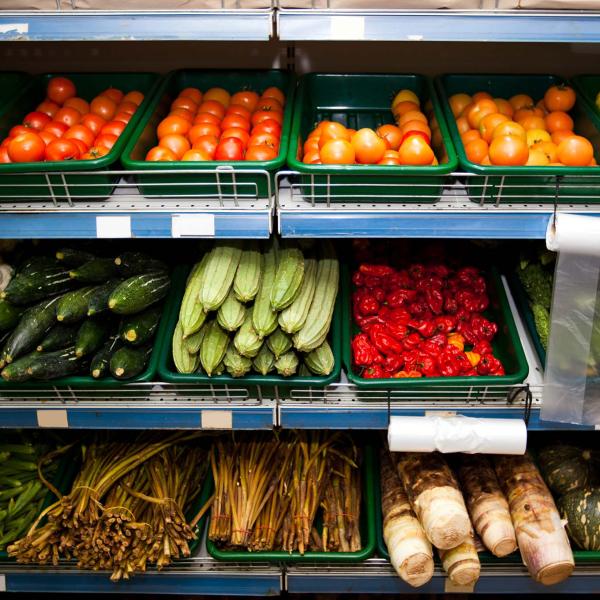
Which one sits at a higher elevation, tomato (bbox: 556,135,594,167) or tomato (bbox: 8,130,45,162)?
tomato (bbox: 8,130,45,162)

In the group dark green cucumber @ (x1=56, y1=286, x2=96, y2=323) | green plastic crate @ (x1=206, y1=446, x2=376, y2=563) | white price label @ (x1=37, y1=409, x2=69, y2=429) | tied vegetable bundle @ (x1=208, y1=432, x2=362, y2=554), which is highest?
dark green cucumber @ (x1=56, y1=286, x2=96, y2=323)

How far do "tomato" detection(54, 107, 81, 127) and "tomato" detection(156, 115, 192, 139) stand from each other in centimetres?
30

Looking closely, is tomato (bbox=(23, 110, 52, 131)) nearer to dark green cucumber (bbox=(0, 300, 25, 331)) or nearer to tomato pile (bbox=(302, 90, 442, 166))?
dark green cucumber (bbox=(0, 300, 25, 331))

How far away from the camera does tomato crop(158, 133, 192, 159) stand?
73.0 inches

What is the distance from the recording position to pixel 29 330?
1.90 metres

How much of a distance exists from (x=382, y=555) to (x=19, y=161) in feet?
5.57

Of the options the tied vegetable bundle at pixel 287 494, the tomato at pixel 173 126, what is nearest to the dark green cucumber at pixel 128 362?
the tied vegetable bundle at pixel 287 494

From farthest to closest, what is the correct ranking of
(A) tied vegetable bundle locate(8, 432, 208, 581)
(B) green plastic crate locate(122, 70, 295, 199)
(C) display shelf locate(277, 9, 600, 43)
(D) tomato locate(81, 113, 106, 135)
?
(A) tied vegetable bundle locate(8, 432, 208, 581) < (D) tomato locate(81, 113, 106, 135) < (B) green plastic crate locate(122, 70, 295, 199) < (C) display shelf locate(277, 9, 600, 43)

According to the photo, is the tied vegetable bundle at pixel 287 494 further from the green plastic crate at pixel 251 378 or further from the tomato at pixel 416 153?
the tomato at pixel 416 153

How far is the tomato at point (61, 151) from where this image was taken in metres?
1.76

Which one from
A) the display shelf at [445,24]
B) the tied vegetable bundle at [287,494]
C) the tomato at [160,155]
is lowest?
the tied vegetable bundle at [287,494]

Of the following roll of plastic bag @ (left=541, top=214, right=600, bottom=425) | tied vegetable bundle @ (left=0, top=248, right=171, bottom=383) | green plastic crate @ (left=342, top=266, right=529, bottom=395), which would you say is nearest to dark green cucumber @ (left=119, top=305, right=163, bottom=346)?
tied vegetable bundle @ (left=0, top=248, right=171, bottom=383)

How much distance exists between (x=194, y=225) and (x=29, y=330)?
0.65 metres

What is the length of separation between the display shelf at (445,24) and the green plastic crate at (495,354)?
88 centimetres
